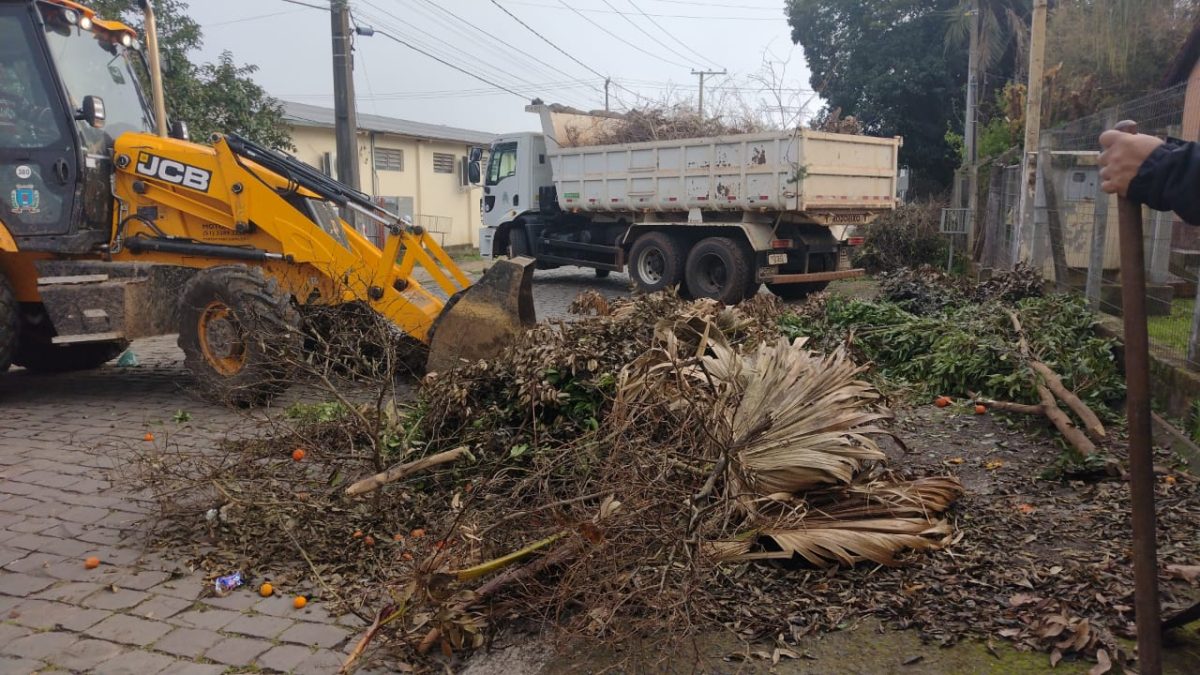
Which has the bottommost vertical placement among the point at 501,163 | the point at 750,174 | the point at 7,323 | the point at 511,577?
the point at 511,577

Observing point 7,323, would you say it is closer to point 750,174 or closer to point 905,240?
point 750,174

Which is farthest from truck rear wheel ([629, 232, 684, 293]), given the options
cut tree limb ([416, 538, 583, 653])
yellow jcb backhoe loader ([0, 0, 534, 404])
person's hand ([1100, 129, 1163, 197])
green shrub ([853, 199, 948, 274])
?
person's hand ([1100, 129, 1163, 197])

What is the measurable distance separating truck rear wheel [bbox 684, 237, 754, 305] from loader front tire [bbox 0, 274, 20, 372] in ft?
27.8

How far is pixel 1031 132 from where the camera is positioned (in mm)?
12148

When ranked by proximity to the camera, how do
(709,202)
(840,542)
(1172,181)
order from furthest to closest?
(709,202) → (840,542) → (1172,181)

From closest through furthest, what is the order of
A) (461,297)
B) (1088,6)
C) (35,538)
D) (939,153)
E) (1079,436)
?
(35,538), (1079,436), (461,297), (1088,6), (939,153)

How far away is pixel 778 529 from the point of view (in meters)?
3.56

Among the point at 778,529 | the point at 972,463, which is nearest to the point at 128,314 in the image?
the point at 778,529

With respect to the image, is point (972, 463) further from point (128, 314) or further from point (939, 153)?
point (939, 153)

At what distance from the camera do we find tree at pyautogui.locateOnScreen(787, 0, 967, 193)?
83.4 ft

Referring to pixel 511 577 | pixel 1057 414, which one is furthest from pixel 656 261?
pixel 511 577

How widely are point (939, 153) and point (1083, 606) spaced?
2514cm

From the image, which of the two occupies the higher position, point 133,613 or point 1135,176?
point 1135,176

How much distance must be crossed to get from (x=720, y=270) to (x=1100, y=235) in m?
6.73
